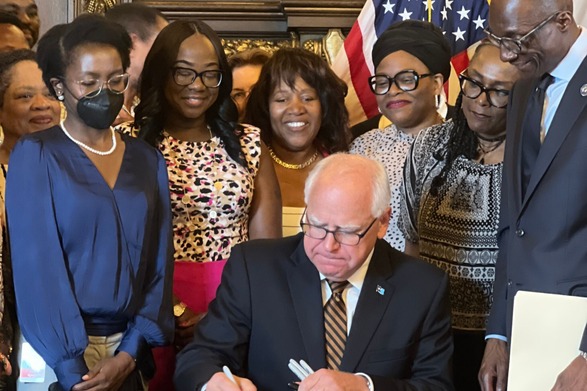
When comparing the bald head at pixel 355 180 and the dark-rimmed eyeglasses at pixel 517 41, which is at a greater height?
the dark-rimmed eyeglasses at pixel 517 41

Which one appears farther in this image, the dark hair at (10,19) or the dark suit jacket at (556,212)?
the dark hair at (10,19)

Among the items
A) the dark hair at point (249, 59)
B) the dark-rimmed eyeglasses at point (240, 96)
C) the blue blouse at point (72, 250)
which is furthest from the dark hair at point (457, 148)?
the dark hair at point (249, 59)

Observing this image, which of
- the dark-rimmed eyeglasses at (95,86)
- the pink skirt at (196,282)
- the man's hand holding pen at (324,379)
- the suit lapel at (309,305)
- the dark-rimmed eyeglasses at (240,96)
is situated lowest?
the pink skirt at (196,282)

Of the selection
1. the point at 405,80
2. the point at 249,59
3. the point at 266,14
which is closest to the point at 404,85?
the point at 405,80

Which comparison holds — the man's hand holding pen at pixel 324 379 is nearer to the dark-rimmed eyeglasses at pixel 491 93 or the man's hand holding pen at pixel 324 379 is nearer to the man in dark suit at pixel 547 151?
the man in dark suit at pixel 547 151

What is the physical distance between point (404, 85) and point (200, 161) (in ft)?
2.92

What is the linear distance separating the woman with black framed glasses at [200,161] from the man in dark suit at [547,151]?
3.58 feet

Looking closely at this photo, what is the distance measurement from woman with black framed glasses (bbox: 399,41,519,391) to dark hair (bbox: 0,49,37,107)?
4.92 feet

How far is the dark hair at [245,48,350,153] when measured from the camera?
159 inches

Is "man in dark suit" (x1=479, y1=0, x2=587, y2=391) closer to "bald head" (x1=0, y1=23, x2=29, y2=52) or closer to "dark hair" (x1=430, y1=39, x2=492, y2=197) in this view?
"dark hair" (x1=430, y1=39, x2=492, y2=197)

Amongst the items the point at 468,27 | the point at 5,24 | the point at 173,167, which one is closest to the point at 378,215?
the point at 173,167

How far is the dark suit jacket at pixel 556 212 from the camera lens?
2549 mm

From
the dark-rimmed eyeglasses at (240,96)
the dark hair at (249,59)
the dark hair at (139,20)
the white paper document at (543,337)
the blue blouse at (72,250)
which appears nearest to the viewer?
the white paper document at (543,337)

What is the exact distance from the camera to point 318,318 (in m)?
2.72
